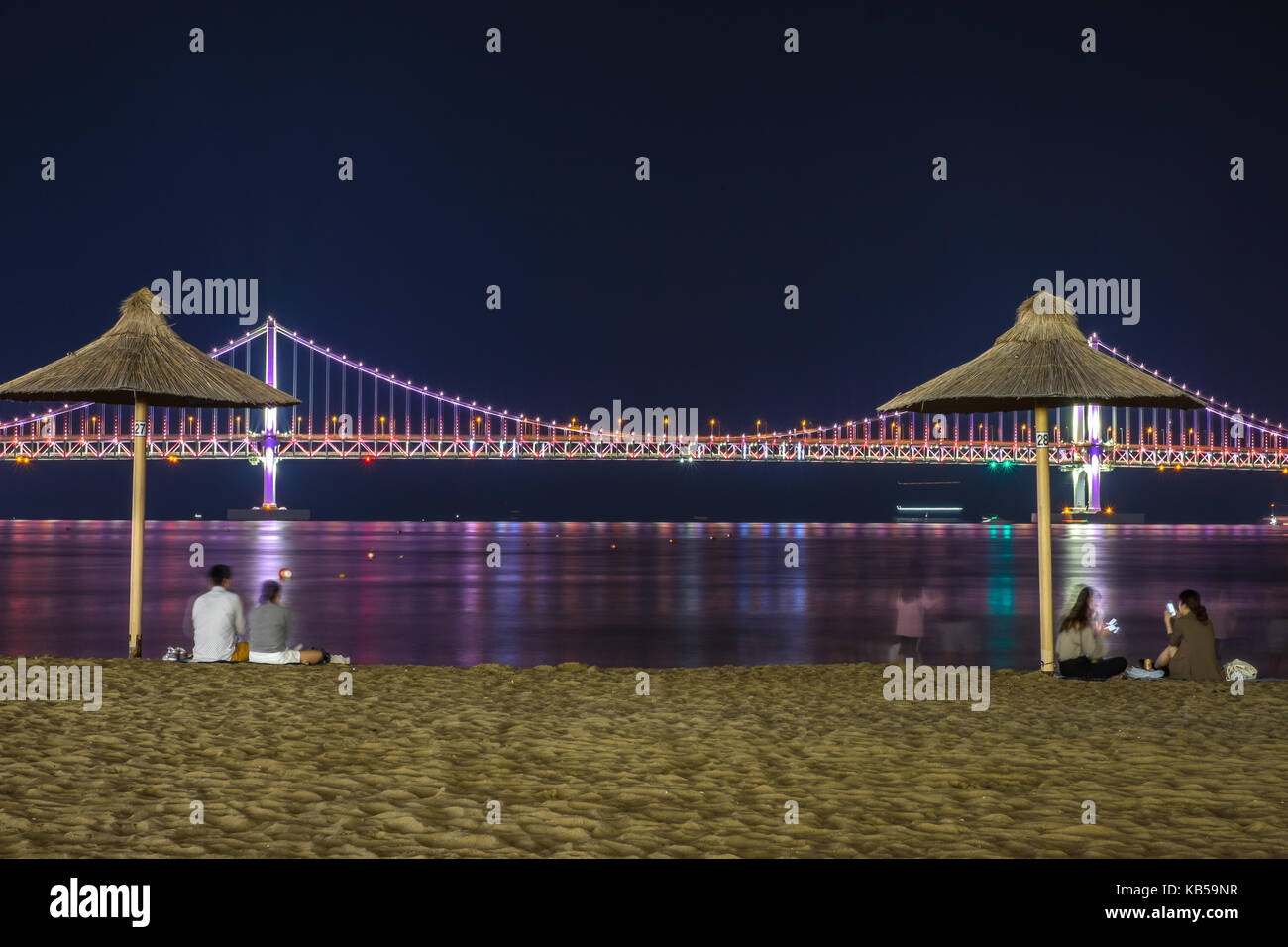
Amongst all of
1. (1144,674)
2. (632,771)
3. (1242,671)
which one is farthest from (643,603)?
(632,771)

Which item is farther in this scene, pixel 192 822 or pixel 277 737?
pixel 277 737

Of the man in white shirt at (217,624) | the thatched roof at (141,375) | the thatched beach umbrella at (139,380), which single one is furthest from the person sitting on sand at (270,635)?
the thatched roof at (141,375)

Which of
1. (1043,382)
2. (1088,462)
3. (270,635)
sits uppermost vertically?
(1088,462)

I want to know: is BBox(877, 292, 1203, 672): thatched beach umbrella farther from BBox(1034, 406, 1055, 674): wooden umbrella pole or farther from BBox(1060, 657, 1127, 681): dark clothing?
BBox(1060, 657, 1127, 681): dark clothing

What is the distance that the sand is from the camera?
4730mm

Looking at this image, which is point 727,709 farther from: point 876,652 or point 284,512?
point 284,512

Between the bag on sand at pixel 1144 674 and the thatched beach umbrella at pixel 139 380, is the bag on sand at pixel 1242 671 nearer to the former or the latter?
the bag on sand at pixel 1144 674

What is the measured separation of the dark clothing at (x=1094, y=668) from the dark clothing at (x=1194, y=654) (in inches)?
16.6

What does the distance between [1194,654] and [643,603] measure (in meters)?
14.1

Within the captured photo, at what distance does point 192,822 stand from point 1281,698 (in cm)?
734

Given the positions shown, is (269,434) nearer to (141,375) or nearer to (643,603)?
(643,603)

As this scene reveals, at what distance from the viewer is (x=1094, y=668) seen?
31.8 ft
